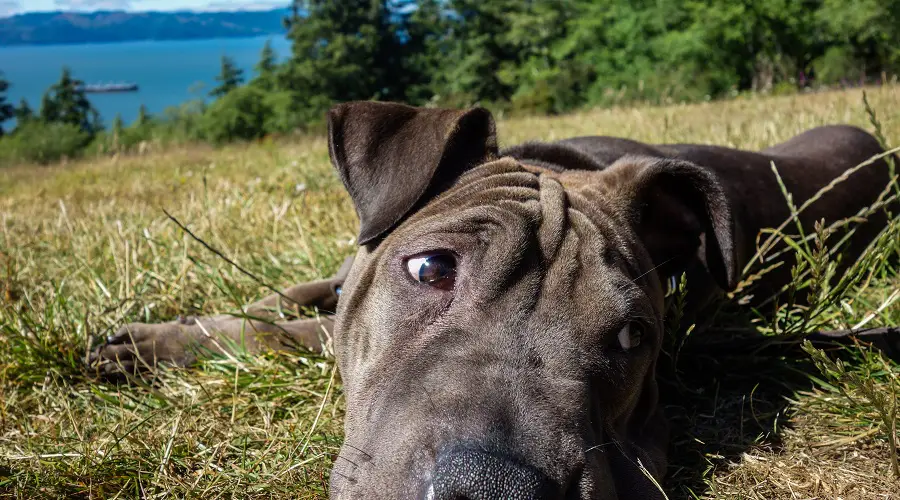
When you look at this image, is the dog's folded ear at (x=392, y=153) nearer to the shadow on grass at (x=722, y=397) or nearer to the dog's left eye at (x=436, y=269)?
the dog's left eye at (x=436, y=269)

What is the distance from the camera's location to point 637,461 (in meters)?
2.48

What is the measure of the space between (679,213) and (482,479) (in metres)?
2.08

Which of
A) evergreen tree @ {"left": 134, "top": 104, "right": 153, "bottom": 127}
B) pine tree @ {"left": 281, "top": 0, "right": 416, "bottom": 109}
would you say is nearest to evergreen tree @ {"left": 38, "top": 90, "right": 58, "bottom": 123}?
evergreen tree @ {"left": 134, "top": 104, "right": 153, "bottom": 127}

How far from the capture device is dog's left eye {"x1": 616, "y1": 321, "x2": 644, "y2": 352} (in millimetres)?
2635

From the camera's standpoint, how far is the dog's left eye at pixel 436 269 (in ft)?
8.61

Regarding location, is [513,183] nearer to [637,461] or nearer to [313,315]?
[637,461]

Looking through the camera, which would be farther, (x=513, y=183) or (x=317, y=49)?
(x=317, y=49)

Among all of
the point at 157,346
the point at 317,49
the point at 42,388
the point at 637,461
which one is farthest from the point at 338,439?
the point at 317,49

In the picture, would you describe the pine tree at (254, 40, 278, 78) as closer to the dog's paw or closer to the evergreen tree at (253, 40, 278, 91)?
the evergreen tree at (253, 40, 278, 91)

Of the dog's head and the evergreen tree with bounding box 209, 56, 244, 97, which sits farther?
the evergreen tree with bounding box 209, 56, 244, 97

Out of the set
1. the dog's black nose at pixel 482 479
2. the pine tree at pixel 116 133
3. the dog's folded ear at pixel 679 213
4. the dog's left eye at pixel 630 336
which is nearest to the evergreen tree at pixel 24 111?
the pine tree at pixel 116 133

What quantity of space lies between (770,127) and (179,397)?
6804 mm

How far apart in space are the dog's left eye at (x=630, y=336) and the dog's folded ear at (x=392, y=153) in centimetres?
95

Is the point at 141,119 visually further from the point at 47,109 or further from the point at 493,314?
the point at 493,314
